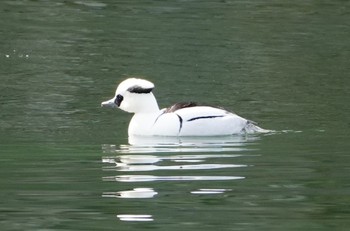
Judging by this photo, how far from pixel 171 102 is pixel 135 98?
7.58ft

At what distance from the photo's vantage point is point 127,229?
31.3ft

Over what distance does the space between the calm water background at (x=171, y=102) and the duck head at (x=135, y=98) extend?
30 cm

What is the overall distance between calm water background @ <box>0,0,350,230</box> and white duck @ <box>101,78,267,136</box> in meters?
0.20

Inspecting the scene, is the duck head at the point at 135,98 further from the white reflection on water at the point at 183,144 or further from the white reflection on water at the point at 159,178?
the white reflection on water at the point at 159,178

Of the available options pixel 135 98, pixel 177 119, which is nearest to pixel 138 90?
pixel 135 98

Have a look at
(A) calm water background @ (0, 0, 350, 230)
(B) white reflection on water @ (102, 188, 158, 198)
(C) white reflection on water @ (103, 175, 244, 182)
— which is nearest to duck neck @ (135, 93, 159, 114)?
(A) calm water background @ (0, 0, 350, 230)

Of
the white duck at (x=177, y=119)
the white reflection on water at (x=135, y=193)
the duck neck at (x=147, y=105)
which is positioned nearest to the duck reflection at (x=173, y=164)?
the white reflection on water at (x=135, y=193)

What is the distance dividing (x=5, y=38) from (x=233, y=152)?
10.3m

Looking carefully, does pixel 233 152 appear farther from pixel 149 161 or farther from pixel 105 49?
pixel 105 49

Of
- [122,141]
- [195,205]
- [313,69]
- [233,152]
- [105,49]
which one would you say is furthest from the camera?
[105,49]

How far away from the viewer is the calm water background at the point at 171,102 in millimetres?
10391

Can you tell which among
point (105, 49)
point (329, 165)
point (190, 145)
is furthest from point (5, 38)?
point (329, 165)

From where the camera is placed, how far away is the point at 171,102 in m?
17.9

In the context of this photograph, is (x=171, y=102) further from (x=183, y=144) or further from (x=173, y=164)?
(x=173, y=164)
